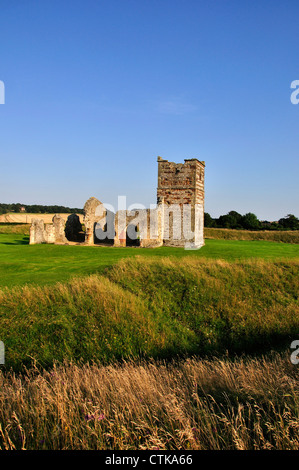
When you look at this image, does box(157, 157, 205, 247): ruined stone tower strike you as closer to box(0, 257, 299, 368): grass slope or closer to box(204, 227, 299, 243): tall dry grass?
box(0, 257, 299, 368): grass slope

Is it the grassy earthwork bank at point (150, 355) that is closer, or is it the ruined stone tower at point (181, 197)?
the grassy earthwork bank at point (150, 355)

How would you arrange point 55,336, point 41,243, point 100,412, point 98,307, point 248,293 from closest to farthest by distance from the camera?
1. point 100,412
2. point 55,336
3. point 98,307
4. point 248,293
5. point 41,243

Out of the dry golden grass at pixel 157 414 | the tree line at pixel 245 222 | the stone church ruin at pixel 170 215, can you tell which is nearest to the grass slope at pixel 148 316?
the dry golden grass at pixel 157 414

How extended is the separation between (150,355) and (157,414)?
3.94m

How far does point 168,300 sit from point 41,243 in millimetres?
18563

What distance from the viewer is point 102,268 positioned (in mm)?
14289

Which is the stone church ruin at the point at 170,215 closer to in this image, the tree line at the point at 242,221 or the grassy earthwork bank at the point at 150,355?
the grassy earthwork bank at the point at 150,355

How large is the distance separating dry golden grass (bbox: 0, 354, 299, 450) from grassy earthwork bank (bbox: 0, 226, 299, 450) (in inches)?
1.0

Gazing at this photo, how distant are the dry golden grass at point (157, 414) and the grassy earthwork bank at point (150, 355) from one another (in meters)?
0.02

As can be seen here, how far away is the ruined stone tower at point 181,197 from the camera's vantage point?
2347 cm

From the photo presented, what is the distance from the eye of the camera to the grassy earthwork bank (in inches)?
149

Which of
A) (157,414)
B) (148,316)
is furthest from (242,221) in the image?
(157,414)
